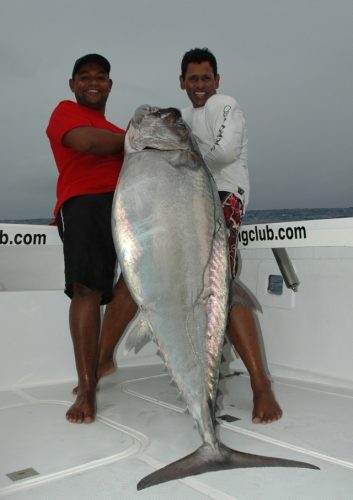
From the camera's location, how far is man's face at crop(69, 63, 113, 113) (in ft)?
9.23

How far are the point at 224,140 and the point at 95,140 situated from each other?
25.5 inches

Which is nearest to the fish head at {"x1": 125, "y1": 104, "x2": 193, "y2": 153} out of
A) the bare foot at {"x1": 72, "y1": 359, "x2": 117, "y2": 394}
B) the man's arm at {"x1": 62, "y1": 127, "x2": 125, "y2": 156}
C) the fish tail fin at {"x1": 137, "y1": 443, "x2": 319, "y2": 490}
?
the man's arm at {"x1": 62, "y1": 127, "x2": 125, "y2": 156}

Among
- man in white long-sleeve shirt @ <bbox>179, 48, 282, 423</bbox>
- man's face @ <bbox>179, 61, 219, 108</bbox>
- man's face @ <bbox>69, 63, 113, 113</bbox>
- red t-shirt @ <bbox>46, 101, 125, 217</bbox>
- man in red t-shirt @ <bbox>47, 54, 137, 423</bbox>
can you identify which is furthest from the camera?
man's face @ <bbox>179, 61, 219, 108</bbox>

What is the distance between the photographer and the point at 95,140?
2412 millimetres

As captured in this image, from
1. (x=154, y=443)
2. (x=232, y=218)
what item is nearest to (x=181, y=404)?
(x=154, y=443)

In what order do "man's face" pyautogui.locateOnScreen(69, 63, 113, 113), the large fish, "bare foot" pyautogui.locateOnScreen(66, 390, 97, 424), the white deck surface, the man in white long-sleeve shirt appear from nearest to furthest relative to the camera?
the white deck surface < the large fish < "bare foot" pyautogui.locateOnScreen(66, 390, 97, 424) < the man in white long-sleeve shirt < "man's face" pyautogui.locateOnScreen(69, 63, 113, 113)

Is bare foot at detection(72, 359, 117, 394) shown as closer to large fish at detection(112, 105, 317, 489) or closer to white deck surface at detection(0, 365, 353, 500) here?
white deck surface at detection(0, 365, 353, 500)

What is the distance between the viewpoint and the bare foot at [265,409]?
2.38 meters

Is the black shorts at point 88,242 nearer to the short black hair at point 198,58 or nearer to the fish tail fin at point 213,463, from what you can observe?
the short black hair at point 198,58

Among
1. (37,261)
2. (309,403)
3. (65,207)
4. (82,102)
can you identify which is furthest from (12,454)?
(37,261)

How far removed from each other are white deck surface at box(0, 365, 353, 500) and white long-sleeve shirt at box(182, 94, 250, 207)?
3.73 ft

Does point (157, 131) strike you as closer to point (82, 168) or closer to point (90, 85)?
point (82, 168)

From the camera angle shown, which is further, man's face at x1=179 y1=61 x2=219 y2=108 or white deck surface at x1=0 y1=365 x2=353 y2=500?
man's face at x1=179 y1=61 x2=219 y2=108

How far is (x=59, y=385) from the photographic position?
3090 millimetres
